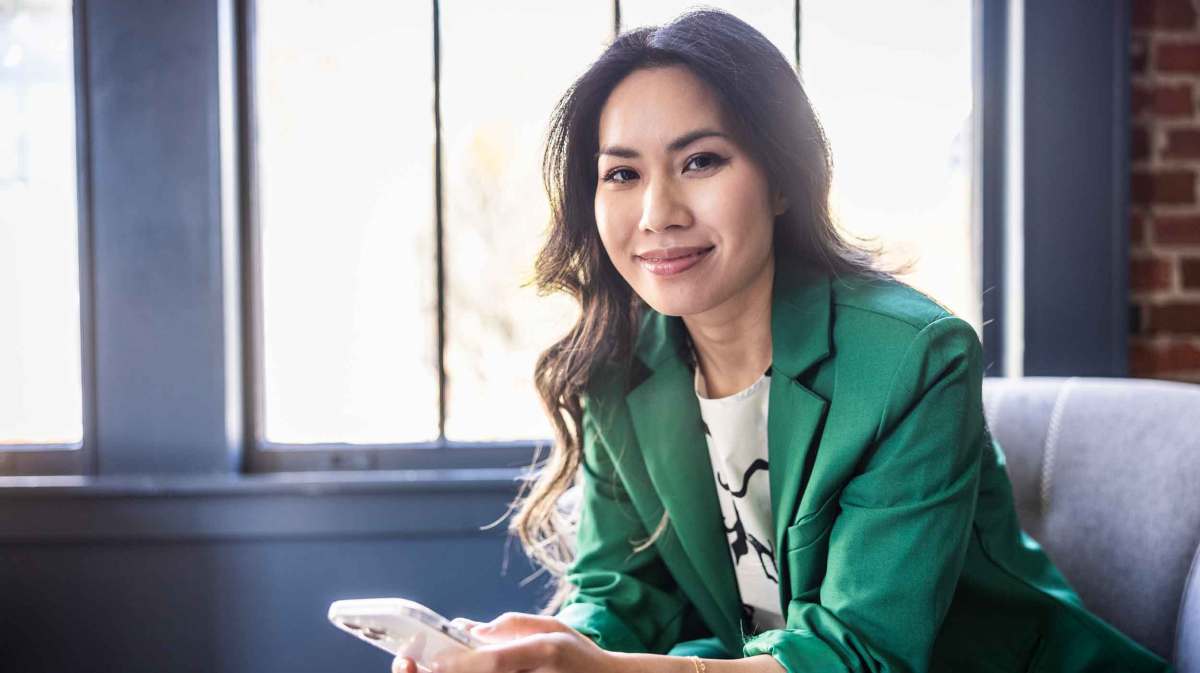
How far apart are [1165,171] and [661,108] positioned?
1.49 meters

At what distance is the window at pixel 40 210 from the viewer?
80.7 inches

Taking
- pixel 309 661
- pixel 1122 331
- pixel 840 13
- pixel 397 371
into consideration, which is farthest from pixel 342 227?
pixel 1122 331

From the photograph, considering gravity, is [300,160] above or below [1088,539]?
above

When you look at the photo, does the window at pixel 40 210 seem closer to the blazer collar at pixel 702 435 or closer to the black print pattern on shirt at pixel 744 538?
the blazer collar at pixel 702 435

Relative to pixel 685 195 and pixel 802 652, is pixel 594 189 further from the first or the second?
pixel 802 652

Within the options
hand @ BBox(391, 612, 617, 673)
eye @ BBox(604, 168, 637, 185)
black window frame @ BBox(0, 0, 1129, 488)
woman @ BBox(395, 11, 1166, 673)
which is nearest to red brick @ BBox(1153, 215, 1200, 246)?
black window frame @ BBox(0, 0, 1129, 488)

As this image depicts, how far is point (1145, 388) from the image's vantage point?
1.41 m

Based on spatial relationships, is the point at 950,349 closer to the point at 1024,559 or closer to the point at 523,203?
the point at 1024,559

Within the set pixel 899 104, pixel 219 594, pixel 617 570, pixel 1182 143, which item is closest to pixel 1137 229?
pixel 1182 143

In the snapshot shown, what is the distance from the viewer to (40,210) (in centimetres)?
206

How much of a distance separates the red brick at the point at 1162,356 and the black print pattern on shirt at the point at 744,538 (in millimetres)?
1265

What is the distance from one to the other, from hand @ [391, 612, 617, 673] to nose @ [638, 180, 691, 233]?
1.70ft

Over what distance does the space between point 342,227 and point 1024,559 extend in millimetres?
1630

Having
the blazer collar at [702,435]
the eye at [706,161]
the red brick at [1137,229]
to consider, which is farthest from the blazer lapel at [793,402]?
the red brick at [1137,229]
